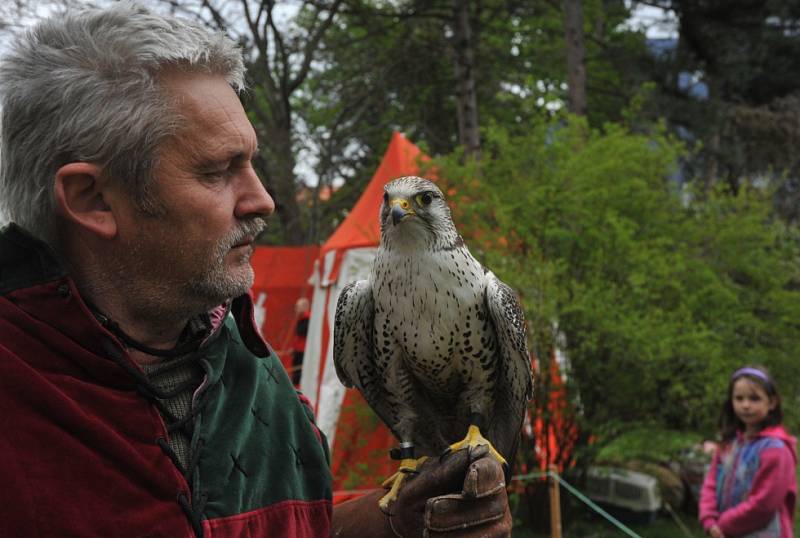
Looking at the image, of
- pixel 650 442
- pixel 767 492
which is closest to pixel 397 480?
pixel 767 492

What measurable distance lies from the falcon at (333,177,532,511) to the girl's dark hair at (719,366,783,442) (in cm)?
258

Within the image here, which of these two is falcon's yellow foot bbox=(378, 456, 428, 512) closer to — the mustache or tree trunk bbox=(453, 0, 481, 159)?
the mustache

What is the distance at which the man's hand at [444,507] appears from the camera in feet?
5.54

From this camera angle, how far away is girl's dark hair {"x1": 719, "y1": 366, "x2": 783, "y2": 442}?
425cm

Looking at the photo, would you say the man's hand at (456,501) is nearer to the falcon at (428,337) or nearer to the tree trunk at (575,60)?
the falcon at (428,337)

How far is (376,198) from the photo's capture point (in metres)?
6.99

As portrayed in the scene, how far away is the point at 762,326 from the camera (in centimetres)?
632

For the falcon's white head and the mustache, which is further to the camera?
the falcon's white head

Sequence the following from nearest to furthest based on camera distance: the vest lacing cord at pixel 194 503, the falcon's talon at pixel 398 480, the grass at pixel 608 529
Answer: the vest lacing cord at pixel 194 503, the falcon's talon at pixel 398 480, the grass at pixel 608 529

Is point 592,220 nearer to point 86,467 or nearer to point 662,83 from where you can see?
point 86,467

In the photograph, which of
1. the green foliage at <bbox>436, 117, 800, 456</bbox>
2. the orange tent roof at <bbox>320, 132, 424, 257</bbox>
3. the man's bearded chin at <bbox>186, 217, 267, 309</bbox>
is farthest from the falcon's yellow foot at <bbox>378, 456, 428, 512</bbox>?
the orange tent roof at <bbox>320, 132, 424, 257</bbox>

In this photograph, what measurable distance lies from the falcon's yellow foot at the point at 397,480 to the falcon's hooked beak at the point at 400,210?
0.69m

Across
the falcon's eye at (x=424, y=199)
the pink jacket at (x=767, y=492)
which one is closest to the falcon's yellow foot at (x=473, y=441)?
the falcon's eye at (x=424, y=199)

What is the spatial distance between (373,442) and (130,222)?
5235 millimetres
